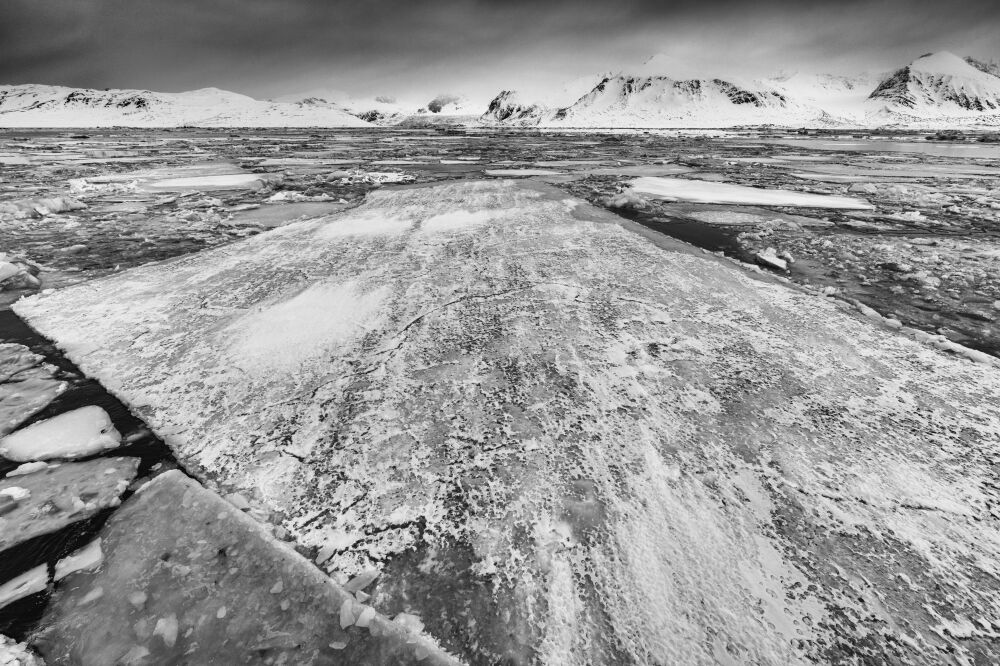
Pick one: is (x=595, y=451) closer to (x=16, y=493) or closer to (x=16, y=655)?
(x=16, y=655)

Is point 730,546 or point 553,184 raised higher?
point 553,184

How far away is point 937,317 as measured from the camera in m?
2.95

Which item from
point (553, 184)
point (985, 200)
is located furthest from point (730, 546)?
point (985, 200)

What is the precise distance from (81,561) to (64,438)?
82 cm

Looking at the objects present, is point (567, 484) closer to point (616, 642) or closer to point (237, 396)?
point (616, 642)

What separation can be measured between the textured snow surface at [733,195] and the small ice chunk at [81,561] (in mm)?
7829

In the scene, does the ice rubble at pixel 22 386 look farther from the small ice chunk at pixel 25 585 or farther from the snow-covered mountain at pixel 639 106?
the snow-covered mountain at pixel 639 106

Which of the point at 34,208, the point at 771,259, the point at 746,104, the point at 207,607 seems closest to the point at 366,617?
the point at 207,607

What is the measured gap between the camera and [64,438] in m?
1.83

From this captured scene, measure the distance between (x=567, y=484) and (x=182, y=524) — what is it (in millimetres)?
1345

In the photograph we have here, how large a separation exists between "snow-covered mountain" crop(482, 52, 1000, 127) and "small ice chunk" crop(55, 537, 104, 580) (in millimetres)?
109574

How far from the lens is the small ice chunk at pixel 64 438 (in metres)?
1.75

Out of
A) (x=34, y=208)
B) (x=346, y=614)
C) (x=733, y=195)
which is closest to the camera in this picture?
(x=346, y=614)

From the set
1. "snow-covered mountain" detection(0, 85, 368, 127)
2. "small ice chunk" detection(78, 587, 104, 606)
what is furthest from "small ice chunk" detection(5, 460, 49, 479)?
"snow-covered mountain" detection(0, 85, 368, 127)
